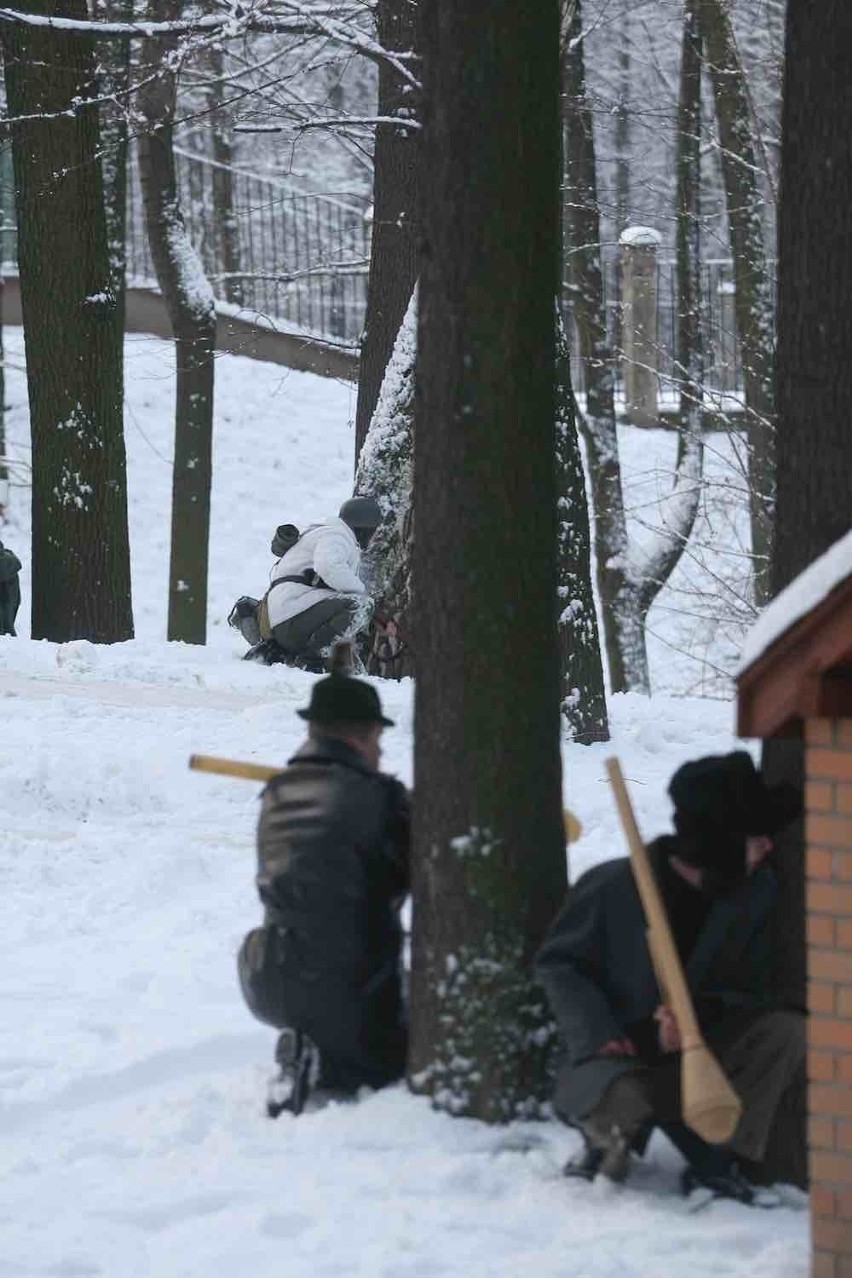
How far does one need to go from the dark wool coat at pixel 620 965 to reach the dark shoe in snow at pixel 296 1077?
0.83m

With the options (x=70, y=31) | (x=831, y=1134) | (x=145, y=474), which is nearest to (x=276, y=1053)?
(x=831, y=1134)

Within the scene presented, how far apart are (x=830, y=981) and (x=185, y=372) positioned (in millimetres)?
11655

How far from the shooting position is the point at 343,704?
206 inches

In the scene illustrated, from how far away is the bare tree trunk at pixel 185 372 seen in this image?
1495cm

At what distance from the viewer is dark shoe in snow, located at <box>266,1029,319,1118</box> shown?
5.24 meters

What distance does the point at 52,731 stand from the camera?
9.41 meters

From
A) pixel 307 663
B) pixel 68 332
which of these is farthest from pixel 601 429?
pixel 68 332

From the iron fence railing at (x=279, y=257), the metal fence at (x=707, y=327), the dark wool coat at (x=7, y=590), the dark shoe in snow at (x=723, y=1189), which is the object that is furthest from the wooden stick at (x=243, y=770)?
the iron fence railing at (x=279, y=257)

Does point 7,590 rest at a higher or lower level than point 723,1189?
higher

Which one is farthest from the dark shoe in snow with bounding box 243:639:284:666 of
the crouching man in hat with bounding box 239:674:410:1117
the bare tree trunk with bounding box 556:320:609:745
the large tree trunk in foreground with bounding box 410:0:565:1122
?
the large tree trunk in foreground with bounding box 410:0:565:1122

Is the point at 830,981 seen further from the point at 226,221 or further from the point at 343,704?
the point at 226,221

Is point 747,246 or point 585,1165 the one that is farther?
point 747,246

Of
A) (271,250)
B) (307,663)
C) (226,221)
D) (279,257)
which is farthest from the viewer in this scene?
(271,250)

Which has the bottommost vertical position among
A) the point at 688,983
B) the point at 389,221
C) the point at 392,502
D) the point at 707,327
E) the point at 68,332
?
the point at 688,983
